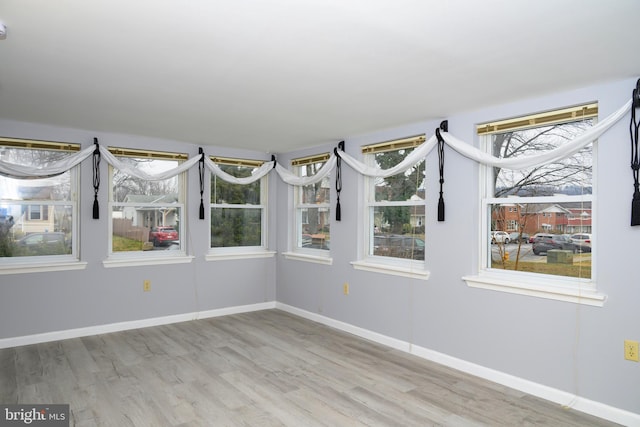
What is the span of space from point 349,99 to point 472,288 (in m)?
1.94

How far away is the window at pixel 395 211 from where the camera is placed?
4.11 meters

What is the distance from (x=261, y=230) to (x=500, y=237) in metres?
3.46

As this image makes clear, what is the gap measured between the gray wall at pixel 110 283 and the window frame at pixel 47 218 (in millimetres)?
A: 59

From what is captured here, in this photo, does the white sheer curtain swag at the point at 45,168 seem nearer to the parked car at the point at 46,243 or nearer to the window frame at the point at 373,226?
the parked car at the point at 46,243

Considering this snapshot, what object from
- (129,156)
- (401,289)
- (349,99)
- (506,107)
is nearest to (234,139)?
(129,156)

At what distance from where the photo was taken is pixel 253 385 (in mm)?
3229

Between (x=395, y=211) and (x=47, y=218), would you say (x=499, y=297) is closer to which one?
(x=395, y=211)

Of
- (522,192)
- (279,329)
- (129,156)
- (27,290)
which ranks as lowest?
(279,329)

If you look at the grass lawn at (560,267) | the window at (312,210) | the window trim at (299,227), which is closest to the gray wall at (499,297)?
the grass lawn at (560,267)

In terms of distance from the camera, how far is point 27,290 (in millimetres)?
4156

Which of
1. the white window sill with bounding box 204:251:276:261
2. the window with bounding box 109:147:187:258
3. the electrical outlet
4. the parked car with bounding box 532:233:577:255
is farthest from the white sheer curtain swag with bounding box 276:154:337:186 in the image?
the electrical outlet

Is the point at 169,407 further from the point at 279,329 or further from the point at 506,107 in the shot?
the point at 506,107

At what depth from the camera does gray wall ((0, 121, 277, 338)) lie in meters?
4.15

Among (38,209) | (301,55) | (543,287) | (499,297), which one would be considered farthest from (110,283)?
(543,287)
